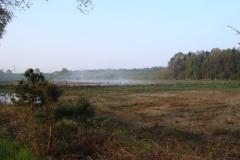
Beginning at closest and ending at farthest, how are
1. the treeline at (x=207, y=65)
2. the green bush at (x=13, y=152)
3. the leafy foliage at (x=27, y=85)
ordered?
the green bush at (x=13, y=152), the leafy foliage at (x=27, y=85), the treeline at (x=207, y=65)

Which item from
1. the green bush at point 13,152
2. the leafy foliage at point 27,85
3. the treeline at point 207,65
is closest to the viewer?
the green bush at point 13,152

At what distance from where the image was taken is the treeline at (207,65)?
128 m

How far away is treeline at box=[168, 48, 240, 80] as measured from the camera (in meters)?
128

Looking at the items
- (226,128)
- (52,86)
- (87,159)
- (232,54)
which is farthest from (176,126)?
(232,54)

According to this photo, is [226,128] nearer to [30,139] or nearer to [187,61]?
[30,139]

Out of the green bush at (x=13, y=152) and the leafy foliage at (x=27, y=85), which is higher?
the leafy foliage at (x=27, y=85)

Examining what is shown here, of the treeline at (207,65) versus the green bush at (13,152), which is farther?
the treeline at (207,65)

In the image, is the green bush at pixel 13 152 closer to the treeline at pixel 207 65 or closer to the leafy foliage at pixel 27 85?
the leafy foliage at pixel 27 85

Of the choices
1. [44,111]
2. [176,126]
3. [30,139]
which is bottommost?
[176,126]

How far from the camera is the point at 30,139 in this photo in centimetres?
1160

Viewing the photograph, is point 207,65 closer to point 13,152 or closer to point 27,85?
point 27,85

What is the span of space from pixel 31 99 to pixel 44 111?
409 inches

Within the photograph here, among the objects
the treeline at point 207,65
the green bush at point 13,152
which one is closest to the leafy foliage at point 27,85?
the green bush at point 13,152

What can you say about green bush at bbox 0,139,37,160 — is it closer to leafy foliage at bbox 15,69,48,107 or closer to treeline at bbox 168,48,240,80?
leafy foliage at bbox 15,69,48,107
